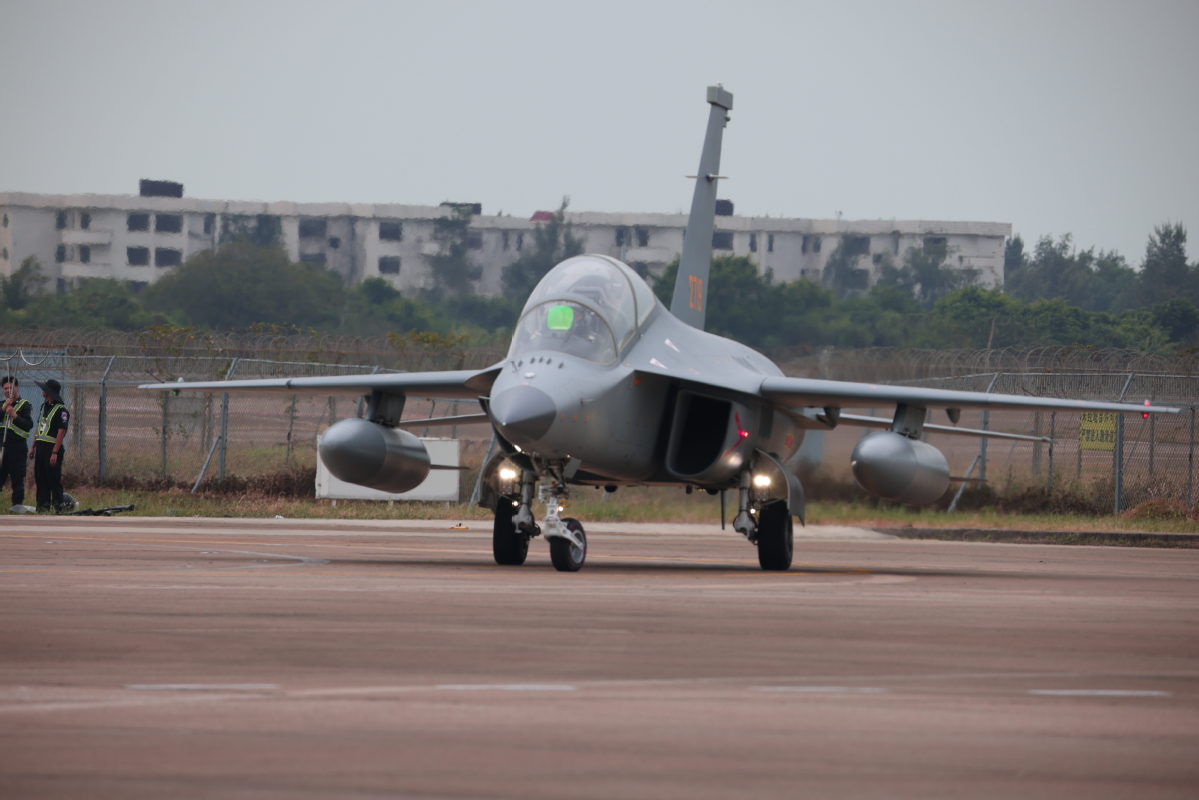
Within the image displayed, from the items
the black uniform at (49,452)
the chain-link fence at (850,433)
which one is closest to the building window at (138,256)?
the chain-link fence at (850,433)

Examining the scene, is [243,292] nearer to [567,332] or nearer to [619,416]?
[619,416]

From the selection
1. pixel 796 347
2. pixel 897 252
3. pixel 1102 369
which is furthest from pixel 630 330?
pixel 897 252

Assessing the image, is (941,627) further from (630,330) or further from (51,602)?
(630,330)

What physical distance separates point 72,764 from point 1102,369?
28.5m

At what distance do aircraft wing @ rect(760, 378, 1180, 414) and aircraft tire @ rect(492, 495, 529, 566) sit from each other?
2.91 m

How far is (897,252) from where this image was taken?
3361 inches

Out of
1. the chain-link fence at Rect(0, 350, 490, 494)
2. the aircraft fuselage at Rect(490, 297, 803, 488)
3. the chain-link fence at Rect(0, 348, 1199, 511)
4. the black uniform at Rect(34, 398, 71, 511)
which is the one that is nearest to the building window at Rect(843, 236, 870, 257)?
the chain-link fence at Rect(0, 348, 1199, 511)

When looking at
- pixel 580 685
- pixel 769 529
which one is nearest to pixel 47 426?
pixel 769 529

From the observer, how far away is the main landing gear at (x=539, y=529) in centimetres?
1655

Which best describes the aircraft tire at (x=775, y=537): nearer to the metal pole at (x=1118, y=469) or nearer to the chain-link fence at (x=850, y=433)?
the chain-link fence at (x=850, y=433)

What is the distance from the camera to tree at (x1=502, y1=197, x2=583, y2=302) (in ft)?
237

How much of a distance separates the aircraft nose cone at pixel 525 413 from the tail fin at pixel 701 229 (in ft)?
20.3

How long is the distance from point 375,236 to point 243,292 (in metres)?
26.0

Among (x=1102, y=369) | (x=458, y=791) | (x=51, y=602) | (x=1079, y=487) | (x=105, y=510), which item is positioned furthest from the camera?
(x=1102, y=369)
